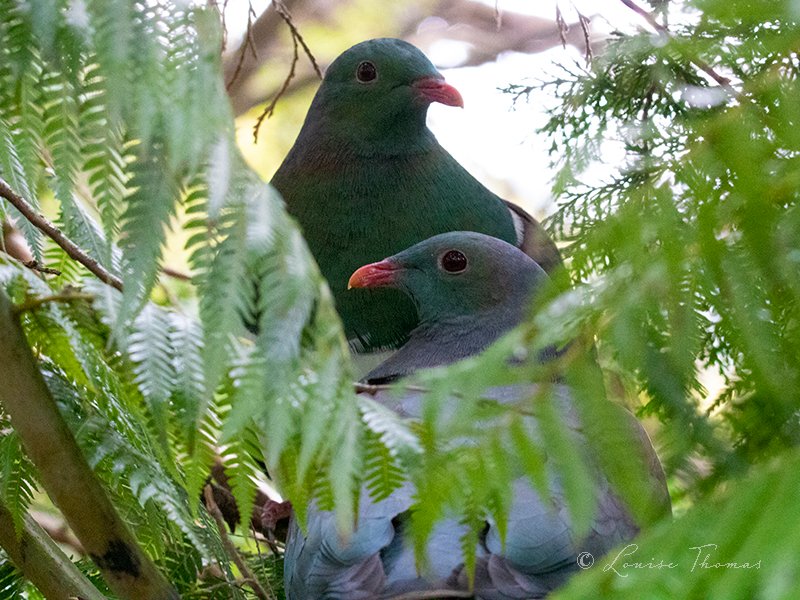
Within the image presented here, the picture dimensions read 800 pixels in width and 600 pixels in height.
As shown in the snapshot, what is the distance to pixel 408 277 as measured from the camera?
2531 millimetres

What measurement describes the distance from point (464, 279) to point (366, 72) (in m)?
0.80

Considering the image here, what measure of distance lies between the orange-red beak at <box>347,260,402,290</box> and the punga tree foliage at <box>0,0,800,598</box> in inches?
52.9

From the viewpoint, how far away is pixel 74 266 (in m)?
1.60

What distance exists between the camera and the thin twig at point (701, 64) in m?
0.95

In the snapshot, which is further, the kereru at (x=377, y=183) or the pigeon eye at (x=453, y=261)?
the kereru at (x=377, y=183)

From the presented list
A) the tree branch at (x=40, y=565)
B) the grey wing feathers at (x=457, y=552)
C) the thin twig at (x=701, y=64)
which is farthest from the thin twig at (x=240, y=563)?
the thin twig at (x=701, y=64)

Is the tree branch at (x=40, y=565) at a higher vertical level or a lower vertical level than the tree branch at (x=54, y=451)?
lower

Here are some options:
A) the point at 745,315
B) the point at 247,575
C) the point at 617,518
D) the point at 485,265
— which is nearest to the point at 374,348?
the point at 485,265

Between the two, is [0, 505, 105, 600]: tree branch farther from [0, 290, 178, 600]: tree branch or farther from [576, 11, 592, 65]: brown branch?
[576, 11, 592, 65]: brown branch

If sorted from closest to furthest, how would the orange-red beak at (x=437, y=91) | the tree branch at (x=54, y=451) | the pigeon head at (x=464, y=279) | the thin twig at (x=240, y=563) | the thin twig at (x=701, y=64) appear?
the thin twig at (x=701, y=64), the tree branch at (x=54, y=451), the thin twig at (x=240, y=563), the pigeon head at (x=464, y=279), the orange-red beak at (x=437, y=91)

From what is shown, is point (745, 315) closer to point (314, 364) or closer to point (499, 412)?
point (499, 412)

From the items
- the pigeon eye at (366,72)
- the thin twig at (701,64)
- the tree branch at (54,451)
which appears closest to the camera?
the thin twig at (701,64)

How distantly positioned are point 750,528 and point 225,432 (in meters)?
0.41

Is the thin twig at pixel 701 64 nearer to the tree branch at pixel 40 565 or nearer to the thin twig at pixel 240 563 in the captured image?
the tree branch at pixel 40 565
